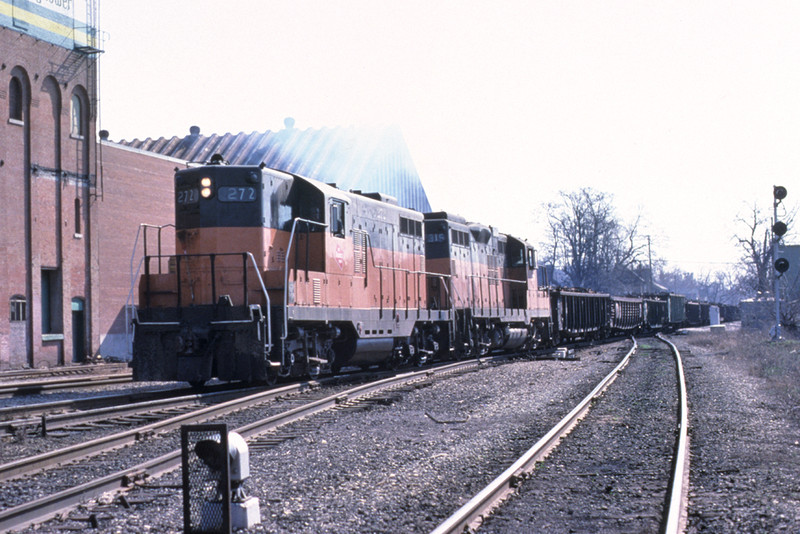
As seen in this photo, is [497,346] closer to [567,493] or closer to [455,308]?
[455,308]

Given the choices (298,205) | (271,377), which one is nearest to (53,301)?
(298,205)

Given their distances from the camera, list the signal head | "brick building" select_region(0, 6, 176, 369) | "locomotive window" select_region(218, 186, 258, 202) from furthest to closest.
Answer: "brick building" select_region(0, 6, 176, 369) < the signal head < "locomotive window" select_region(218, 186, 258, 202)

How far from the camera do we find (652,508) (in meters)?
Answer: 5.57

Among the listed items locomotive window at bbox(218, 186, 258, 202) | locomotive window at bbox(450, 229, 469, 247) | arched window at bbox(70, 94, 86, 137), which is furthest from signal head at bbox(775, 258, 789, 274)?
arched window at bbox(70, 94, 86, 137)

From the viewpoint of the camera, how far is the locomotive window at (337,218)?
1420 cm

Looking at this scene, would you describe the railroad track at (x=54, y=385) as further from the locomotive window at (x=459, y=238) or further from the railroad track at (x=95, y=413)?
the locomotive window at (x=459, y=238)

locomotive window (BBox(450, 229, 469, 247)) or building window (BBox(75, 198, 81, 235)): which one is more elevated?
building window (BBox(75, 198, 81, 235))

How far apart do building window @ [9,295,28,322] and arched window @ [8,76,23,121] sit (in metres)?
5.70

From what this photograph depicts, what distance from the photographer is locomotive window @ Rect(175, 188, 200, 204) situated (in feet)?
43.3

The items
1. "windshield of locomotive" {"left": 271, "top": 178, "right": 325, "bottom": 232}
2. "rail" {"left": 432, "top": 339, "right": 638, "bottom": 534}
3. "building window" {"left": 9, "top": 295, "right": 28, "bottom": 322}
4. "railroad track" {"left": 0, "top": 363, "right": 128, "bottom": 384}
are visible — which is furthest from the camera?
"building window" {"left": 9, "top": 295, "right": 28, "bottom": 322}

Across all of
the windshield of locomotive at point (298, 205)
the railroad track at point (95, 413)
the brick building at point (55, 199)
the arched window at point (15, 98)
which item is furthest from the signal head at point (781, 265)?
the arched window at point (15, 98)

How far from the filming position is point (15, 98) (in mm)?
26250

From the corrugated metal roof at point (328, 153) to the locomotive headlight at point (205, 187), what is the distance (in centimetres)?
3268

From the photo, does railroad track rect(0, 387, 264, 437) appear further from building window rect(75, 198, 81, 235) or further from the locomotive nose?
building window rect(75, 198, 81, 235)
